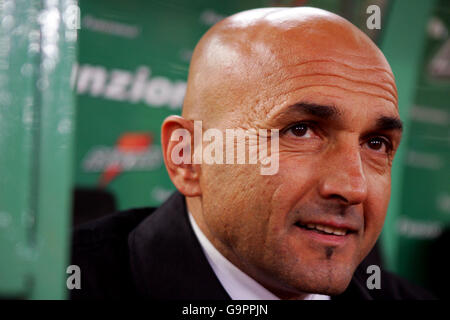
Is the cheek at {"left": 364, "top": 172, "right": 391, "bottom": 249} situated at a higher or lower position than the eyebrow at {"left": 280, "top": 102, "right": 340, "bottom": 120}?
lower

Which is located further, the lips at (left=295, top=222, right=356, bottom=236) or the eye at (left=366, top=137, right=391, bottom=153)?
→ the eye at (left=366, top=137, right=391, bottom=153)

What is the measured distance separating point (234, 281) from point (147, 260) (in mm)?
241

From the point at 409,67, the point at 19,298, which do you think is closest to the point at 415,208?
the point at 409,67

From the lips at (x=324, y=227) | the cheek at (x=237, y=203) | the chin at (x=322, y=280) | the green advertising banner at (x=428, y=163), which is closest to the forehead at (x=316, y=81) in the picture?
the cheek at (x=237, y=203)

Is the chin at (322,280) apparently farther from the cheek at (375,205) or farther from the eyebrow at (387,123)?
the eyebrow at (387,123)

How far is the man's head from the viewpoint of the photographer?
41.4 inches

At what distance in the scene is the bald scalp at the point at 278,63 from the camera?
108 centimetres

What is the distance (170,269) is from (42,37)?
65 centimetres

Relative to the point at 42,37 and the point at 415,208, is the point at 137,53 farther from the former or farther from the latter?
the point at 415,208

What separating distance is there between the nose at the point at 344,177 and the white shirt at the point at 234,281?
1.16 feet

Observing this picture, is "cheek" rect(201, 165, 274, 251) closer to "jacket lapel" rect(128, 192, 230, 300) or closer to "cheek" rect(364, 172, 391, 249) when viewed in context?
"jacket lapel" rect(128, 192, 230, 300)

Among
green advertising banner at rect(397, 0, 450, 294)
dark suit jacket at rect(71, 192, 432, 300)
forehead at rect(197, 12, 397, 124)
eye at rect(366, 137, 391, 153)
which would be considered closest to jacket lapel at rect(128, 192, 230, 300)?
dark suit jacket at rect(71, 192, 432, 300)

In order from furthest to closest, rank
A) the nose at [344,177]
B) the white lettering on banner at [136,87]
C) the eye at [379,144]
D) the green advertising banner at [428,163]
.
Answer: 1. the green advertising banner at [428,163]
2. the white lettering on banner at [136,87]
3. the eye at [379,144]
4. the nose at [344,177]

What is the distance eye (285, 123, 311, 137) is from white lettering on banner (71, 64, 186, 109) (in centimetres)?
49
